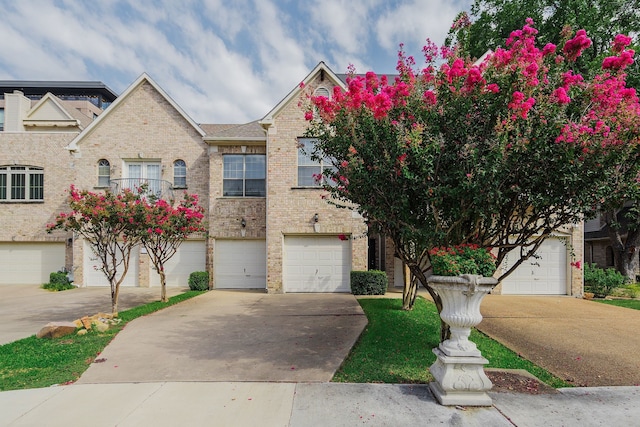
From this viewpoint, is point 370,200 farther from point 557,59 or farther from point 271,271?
point 271,271

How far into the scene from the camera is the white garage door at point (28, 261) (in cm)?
1589

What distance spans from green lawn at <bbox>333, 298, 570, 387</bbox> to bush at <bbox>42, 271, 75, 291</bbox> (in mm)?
13077

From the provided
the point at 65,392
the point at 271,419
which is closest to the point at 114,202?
the point at 65,392

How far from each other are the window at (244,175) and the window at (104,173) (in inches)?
208

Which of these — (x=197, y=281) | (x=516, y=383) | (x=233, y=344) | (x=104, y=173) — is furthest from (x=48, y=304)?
(x=516, y=383)

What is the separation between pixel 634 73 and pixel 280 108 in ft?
46.3

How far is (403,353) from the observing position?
232 inches

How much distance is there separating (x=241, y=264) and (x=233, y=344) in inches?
313

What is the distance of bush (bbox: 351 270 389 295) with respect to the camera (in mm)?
12492

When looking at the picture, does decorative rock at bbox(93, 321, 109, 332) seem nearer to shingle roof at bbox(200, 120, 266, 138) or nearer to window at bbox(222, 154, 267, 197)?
window at bbox(222, 154, 267, 197)

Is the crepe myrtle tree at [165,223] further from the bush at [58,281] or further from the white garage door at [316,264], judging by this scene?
the bush at [58,281]

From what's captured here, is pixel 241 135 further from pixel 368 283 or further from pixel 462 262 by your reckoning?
pixel 462 262

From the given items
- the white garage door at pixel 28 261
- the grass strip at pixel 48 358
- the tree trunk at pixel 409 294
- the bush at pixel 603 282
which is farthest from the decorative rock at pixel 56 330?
the bush at pixel 603 282

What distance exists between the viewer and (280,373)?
5.09 m
